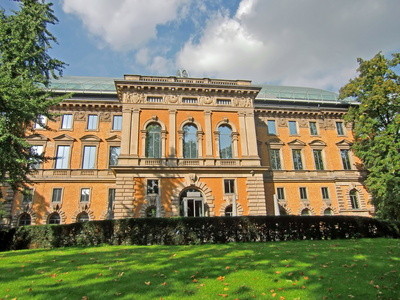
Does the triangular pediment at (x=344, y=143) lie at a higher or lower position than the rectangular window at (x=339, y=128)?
lower

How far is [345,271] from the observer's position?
26.2ft

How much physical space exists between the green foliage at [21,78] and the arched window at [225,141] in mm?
16172

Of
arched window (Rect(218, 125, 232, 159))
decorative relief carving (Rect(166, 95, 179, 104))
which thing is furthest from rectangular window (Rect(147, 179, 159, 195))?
decorative relief carving (Rect(166, 95, 179, 104))

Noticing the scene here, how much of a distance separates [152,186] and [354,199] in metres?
24.1

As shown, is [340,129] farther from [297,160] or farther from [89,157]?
[89,157]

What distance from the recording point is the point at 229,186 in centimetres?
2700

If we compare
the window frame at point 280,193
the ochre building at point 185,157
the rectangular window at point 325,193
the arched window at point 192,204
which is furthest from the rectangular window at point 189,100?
the rectangular window at point 325,193

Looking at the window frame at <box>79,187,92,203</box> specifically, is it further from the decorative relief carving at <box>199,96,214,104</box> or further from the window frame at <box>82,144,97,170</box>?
the decorative relief carving at <box>199,96,214,104</box>

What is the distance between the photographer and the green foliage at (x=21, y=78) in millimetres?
14180

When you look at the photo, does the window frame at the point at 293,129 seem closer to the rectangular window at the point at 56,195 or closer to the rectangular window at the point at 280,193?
the rectangular window at the point at 280,193

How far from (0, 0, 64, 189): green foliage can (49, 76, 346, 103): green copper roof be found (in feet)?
47.7

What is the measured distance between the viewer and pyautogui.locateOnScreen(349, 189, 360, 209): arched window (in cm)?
3209

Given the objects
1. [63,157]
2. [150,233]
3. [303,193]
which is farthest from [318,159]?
[63,157]

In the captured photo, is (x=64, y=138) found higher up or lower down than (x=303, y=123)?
lower down
